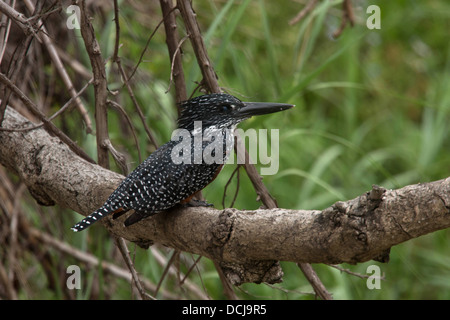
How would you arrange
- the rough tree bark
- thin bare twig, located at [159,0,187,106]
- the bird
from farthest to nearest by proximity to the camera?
1. thin bare twig, located at [159,0,187,106]
2. the bird
3. the rough tree bark

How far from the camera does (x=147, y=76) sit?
3.69 metres

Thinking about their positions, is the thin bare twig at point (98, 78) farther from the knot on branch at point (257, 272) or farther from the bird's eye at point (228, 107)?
the knot on branch at point (257, 272)

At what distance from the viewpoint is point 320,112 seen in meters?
5.94

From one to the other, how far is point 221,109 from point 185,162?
1.13ft

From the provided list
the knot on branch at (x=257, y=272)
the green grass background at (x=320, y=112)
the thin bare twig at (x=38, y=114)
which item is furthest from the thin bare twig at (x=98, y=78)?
the knot on branch at (x=257, y=272)

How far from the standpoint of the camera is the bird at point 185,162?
228cm

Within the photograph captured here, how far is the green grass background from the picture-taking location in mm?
3201

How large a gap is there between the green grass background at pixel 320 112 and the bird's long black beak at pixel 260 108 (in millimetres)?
82

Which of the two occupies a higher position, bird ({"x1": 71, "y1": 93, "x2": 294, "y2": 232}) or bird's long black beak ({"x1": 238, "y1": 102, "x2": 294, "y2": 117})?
bird's long black beak ({"x1": 238, "y1": 102, "x2": 294, "y2": 117})

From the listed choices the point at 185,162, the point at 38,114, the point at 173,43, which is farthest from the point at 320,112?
the point at 38,114

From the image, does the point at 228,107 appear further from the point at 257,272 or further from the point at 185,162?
the point at 257,272

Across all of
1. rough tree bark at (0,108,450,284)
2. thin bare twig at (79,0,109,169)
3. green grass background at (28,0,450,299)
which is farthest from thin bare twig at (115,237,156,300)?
thin bare twig at (79,0,109,169)

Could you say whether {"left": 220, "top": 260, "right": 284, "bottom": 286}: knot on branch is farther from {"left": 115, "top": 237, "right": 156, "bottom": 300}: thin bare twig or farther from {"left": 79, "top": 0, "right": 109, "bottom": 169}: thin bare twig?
{"left": 79, "top": 0, "right": 109, "bottom": 169}: thin bare twig

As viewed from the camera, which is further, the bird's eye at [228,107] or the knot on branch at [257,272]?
the bird's eye at [228,107]
